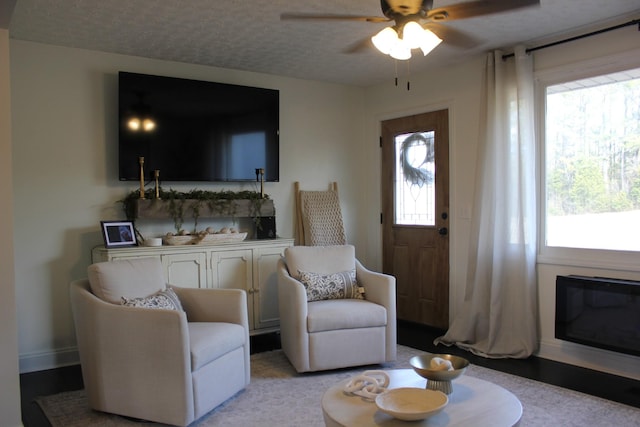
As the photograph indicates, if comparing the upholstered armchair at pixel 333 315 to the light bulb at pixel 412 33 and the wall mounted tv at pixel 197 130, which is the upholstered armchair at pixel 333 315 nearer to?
the wall mounted tv at pixel 197 130

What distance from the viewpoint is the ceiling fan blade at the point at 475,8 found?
2289mm

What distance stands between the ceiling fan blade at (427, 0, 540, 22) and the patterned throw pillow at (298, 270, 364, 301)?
7.09 ft

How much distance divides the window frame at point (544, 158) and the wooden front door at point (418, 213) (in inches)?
36.0

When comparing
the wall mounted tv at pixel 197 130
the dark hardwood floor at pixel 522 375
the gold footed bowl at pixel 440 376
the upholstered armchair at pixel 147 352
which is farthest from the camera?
the wall mounted tv at pixel 197 130

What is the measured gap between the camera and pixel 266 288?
4469 mm

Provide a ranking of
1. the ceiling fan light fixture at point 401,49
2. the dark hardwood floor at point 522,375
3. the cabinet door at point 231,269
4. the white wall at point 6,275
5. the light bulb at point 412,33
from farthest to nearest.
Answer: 1. the cabinet door at point 231,269
2. the dark hardwood floor at point 522,375
3. the white wall at point 6,275
4. the ceiling fan light fixture at point 401,49
5. the light bulb at point 412,33

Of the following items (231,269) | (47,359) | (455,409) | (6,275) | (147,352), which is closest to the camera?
(455,409)

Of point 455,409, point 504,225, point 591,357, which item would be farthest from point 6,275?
point 591,357

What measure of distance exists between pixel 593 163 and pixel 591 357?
140cm

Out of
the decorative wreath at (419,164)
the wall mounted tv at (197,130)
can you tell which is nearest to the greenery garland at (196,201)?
the wall mounted tv at (197,130)

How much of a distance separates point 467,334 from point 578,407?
130cm

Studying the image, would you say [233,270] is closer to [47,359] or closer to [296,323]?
[296,323]

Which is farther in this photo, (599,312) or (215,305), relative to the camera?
(599,312)

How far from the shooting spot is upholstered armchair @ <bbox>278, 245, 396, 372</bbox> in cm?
353
